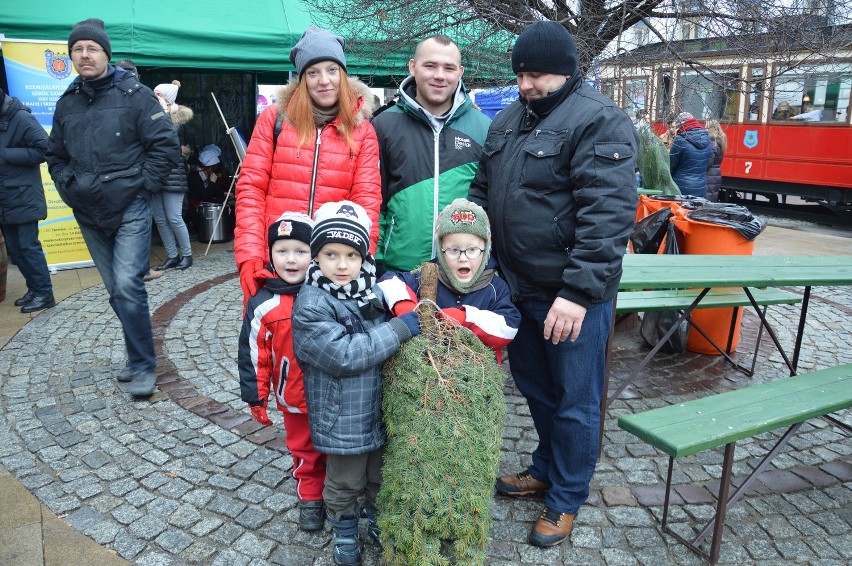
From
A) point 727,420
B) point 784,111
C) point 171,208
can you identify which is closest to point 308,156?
point 727,420

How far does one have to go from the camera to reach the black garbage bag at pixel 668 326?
16.5 ft

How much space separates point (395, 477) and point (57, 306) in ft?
16.3

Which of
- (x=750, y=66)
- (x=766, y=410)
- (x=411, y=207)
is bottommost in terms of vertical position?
(x=766, y=410)

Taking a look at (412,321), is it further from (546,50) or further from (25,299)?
(25,299)

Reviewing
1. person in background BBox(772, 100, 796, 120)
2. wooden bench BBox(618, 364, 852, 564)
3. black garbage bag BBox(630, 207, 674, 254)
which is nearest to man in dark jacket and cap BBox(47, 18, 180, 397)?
wooden bench BBox(618, 364, 852, 564)

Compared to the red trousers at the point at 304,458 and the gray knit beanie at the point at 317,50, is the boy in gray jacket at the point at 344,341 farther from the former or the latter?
the gray knit beanie at the point at 317,50

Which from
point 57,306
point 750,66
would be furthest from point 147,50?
point 750,66

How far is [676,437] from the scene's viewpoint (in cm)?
255

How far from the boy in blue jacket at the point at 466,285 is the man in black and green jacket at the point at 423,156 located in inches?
13.5

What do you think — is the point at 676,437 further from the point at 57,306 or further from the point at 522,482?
the point at 57,306

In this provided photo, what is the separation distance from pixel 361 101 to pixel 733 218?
3349 mm

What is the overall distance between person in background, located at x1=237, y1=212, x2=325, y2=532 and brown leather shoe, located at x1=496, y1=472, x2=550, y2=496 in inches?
36.5

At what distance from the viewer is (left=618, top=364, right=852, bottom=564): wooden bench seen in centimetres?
257

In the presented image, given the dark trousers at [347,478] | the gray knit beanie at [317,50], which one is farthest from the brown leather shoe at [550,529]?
the gray knit beanie at [317,50]
